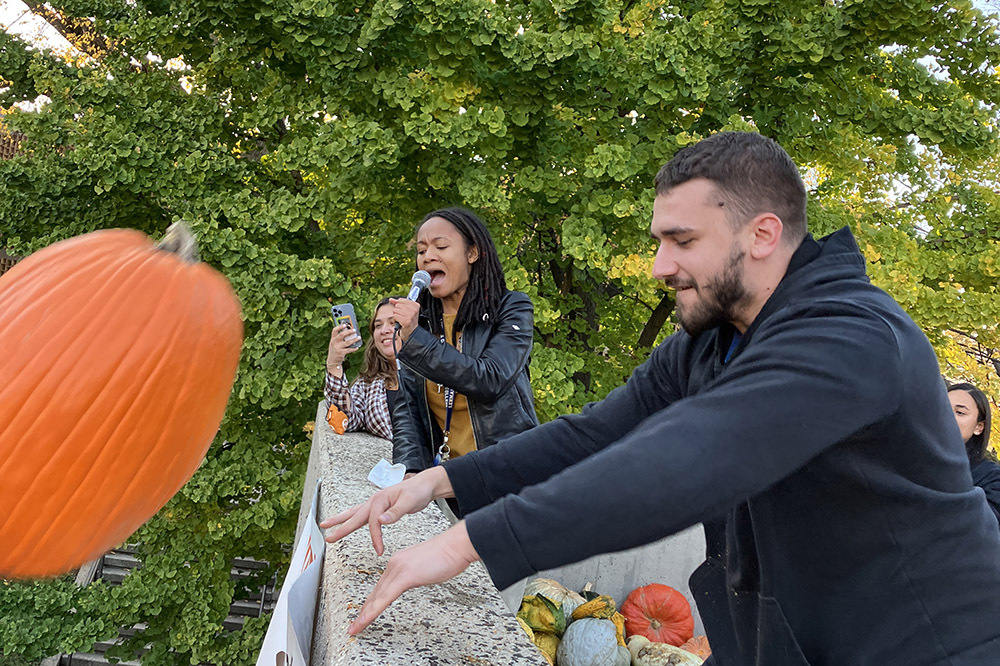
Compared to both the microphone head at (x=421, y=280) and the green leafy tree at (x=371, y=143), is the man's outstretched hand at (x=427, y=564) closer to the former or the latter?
the microphone head at (x=421, y=280)

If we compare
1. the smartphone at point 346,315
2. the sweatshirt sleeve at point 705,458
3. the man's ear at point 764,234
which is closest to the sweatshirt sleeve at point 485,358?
the smartphone at point 346,315

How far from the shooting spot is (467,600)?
1.79 m

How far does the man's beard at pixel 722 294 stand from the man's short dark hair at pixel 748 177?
0.27ft

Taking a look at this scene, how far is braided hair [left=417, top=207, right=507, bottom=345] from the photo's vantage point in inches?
133

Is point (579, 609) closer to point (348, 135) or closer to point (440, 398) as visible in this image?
point (440, 398)

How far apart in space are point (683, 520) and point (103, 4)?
818 cm

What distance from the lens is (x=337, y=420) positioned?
443 centimetres

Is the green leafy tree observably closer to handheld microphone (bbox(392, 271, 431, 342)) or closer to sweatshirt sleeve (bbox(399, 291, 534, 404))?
Result: handheld microphone (bbox(392, 271, 431, 342))

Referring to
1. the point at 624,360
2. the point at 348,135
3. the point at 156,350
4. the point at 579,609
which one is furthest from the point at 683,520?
the point at 624,360

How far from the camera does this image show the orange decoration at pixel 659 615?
4449 millimetres

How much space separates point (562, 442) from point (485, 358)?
126 cm

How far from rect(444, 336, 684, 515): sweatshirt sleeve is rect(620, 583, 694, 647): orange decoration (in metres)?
2.89

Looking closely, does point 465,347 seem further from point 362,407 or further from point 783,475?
point 783,475

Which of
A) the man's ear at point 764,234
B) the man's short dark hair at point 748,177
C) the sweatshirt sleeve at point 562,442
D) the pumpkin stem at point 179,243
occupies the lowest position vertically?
the sweatshirt sleeve at point 562,442
